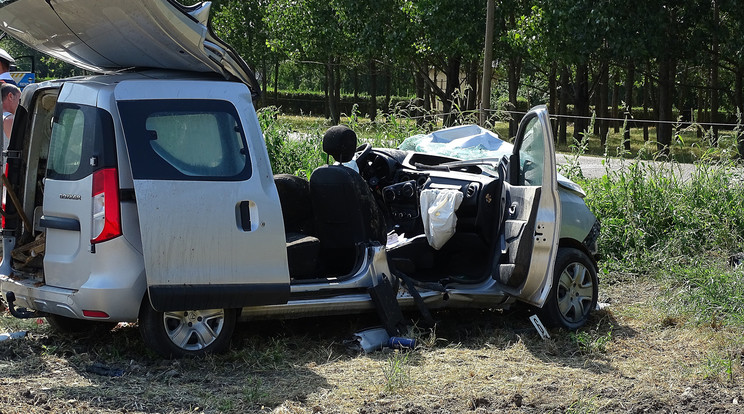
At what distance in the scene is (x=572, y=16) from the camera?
81.4 ft

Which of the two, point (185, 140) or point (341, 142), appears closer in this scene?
point (185, 140)

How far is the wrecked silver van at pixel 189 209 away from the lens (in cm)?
550

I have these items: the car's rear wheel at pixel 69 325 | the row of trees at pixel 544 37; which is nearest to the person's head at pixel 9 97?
the car's rear wheel at pixel 69 325

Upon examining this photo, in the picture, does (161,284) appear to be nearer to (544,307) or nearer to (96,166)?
(96,166)

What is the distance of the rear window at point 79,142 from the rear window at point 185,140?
0.13 meters

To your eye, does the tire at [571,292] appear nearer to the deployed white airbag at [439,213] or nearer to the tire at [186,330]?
the deployed white airbag at [439,213]

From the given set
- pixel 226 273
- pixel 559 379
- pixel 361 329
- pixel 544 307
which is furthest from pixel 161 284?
pixel 544 307

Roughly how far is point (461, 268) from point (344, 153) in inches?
54.4

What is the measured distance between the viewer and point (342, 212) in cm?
659

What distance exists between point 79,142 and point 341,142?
1.94 meters

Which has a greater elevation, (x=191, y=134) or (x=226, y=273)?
(x=191, y=134)

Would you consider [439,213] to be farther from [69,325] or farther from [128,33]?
[69,325]

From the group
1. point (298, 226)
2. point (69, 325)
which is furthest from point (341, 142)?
point (69, 325)

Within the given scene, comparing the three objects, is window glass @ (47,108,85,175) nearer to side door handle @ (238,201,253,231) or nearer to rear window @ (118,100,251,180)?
rear window @ (118,100,251,180)
